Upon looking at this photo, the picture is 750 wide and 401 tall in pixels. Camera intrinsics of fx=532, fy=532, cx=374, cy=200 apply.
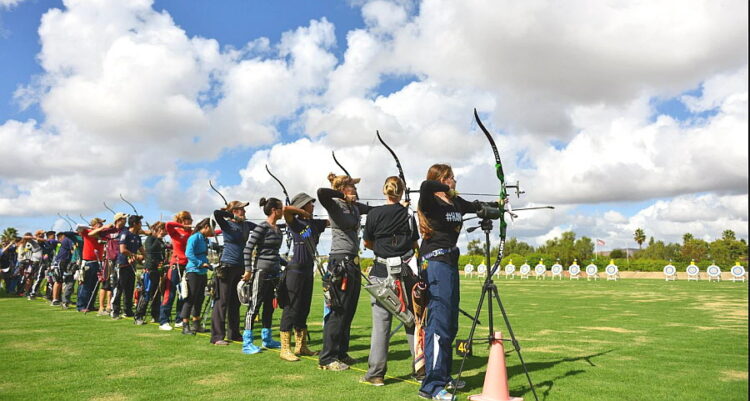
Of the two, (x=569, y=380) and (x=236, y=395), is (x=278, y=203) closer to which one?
(x=236, y=395)

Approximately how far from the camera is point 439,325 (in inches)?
204

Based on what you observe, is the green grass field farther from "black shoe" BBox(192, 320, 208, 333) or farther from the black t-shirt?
the black t-shirt

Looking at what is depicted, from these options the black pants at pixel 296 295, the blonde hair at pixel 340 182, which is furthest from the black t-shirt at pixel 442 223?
the black pants at pixel 296 295

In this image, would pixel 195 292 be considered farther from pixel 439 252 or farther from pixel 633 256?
pixel 633 256

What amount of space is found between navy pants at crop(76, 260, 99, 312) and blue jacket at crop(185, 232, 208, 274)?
5443 mm

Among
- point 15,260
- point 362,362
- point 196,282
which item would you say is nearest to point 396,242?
point 362,362

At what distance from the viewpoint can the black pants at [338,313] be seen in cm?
654

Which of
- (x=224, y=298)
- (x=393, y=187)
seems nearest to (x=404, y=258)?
(x=393, y=187)

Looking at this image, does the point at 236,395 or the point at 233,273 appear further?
the point at 233,273

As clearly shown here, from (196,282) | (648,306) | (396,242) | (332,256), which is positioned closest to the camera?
(396,242)

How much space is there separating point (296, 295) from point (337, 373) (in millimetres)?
1382

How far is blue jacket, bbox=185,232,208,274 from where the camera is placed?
956 cm

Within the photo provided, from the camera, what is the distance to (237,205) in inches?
343

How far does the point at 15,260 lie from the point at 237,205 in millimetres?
18980
